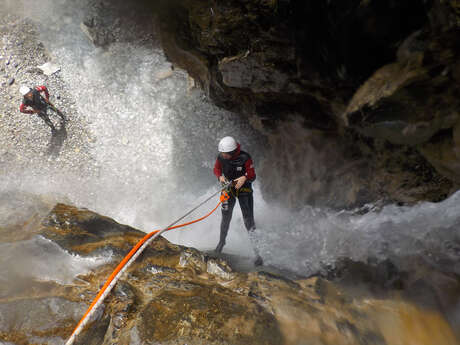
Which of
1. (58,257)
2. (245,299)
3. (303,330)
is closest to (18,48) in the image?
(58,257)

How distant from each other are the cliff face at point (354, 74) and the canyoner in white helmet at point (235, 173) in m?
0.92

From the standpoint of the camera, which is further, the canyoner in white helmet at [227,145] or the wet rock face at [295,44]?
the canyoner in white helmet at [227,145]

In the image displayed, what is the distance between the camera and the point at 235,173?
3586mm

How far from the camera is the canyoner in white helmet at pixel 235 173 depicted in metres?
3.29

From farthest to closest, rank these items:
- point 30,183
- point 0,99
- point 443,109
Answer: point 0,99, point 30,183, point 443,109

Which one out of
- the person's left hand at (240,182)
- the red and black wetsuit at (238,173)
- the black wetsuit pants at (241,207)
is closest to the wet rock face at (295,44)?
the red and black wetsuit at (238,173)

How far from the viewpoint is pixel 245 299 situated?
81.4 inches

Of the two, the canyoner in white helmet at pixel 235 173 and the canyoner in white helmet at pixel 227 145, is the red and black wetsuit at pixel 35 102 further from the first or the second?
the canyoner in white helmet at pixel 227 145

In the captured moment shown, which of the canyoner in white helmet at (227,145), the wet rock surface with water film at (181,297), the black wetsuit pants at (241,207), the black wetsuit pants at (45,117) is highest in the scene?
the black wetsuit pants at (45,117)

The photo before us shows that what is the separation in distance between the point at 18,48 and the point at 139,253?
283 inches

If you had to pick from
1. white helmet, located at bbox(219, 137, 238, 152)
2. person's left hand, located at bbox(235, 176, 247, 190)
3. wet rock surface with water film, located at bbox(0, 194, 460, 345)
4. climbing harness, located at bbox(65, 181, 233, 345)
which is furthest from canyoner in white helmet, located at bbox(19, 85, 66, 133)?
person's left hand, located at bbox(235, 176, 247, 190)

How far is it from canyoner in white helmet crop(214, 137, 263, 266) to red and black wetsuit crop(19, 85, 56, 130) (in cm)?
447

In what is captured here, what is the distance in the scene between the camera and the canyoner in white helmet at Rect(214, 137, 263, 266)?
3.29 metres

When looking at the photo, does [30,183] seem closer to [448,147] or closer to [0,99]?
[0,99]
